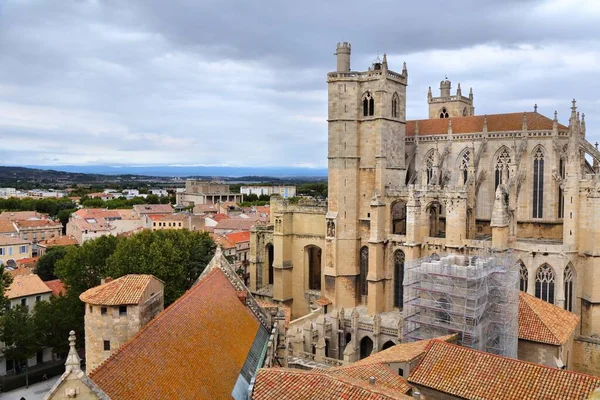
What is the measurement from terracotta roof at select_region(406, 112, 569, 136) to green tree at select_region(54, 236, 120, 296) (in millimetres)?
31427

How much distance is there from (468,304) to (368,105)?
73.2ft

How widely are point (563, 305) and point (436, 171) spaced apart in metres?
15.3

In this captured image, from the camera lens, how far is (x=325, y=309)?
1845 inches

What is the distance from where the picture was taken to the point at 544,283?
3797 centimetres

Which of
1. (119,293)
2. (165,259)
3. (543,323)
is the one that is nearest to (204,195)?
(165,259)

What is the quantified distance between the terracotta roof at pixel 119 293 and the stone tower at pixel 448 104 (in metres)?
47.1

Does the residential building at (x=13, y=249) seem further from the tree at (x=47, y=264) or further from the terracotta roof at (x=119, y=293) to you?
the terracotta roof at (x=119, y=293)

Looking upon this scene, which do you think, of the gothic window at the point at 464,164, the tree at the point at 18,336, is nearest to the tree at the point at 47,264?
the tree at the point at 18,336

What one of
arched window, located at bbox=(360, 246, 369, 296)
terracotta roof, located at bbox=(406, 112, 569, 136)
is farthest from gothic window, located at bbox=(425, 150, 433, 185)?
arched window, located at bbox=(360, 246, 369, 296)

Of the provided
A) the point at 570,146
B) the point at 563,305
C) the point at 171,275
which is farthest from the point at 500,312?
the point at 171,275

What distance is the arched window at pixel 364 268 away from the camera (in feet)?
154

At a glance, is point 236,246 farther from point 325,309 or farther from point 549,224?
point 549,224

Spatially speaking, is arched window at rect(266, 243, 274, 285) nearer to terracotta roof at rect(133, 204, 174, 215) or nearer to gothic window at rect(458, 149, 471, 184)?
gothic window at rect(458, 149, 471, 184)

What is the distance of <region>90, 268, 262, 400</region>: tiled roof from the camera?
14336 millimetres
